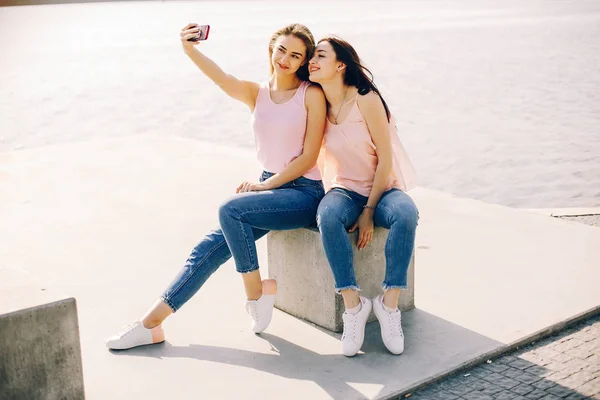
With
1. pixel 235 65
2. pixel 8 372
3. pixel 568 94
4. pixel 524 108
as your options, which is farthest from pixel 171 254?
pixel 235 65

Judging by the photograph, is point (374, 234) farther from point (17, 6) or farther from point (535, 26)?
point (17, 6)

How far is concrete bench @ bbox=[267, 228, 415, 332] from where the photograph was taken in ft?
13.1

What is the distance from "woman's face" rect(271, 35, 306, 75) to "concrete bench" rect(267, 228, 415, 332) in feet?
2.64

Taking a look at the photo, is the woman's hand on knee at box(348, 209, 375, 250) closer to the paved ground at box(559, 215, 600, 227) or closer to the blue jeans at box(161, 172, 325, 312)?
the blue jeans at box(161, 172, 325, 312)

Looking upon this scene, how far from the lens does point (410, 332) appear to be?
4016mm

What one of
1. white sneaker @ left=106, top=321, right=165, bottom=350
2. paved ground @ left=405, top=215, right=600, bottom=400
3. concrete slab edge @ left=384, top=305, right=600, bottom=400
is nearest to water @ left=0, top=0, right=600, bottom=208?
concrete slab edge @ left=384, top=305, right=600, bottom=400

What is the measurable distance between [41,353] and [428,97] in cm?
1493

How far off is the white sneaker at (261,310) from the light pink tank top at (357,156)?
2.14 ft

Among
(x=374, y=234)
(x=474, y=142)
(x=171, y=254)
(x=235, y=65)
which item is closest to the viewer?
(x=374, y=234)

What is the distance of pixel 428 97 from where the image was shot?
17.3 m

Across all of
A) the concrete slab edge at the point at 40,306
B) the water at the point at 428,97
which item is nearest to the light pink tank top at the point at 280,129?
the concrete slab edge at the point at 40,306

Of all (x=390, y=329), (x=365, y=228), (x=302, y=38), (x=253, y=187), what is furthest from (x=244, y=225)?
(x=302, y=38)

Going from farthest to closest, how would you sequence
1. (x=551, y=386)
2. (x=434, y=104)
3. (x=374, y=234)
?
(x=434, y=104), (x=374, y=234), (x=551, y=386)

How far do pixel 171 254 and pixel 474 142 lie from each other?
775 centimetres
